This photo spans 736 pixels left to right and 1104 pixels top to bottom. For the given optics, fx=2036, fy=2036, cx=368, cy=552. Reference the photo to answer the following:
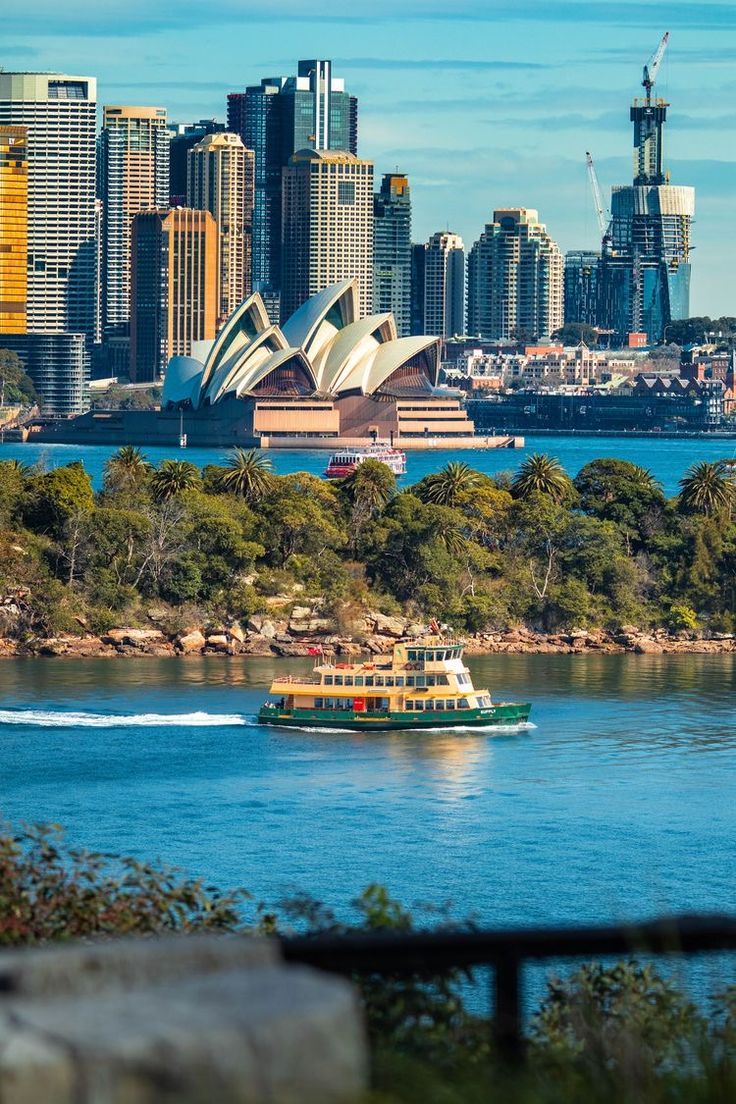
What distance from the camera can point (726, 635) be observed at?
147 ft

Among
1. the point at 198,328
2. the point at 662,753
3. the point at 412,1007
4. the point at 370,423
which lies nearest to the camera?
the point at 412,1007

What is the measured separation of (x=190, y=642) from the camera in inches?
1635

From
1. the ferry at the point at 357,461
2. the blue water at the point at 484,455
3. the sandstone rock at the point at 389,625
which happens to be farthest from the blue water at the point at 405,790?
the blue water at the point at 484,455

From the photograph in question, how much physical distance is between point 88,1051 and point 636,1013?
125 inches

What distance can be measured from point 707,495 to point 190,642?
14.4m

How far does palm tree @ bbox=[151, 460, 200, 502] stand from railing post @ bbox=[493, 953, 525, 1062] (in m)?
44.2

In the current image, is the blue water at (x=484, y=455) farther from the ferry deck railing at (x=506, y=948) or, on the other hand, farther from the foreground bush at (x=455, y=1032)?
the ferry deck railing at (x=506, y=948)

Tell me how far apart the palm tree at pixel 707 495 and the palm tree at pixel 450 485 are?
5.17m

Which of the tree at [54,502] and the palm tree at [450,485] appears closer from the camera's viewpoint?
the tree at [54,502]

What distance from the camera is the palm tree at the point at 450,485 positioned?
4938 cm

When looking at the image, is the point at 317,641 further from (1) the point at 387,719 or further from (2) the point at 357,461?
(2) the point at 357,461

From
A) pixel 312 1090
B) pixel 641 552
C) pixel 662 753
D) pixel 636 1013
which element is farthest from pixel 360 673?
pixel 312 1090

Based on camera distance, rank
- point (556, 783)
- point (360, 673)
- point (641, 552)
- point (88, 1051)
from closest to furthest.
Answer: point (88, 1051), point (556, 783), point (360, 673), point (641, 552)

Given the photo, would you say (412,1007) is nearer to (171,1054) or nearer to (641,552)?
(171,1054)
